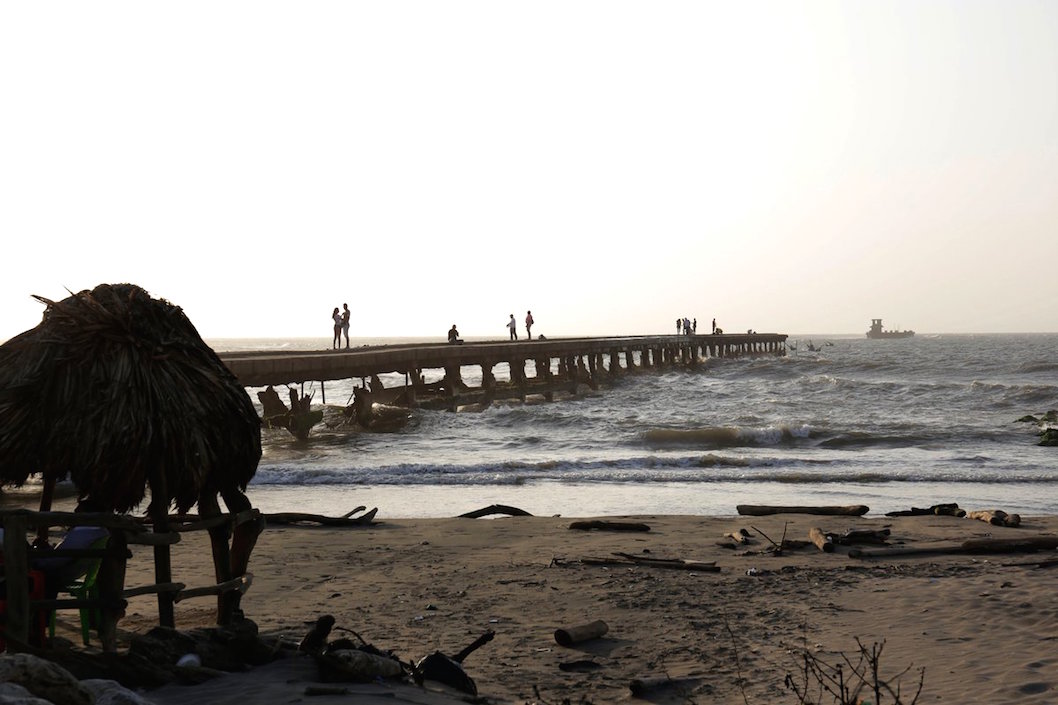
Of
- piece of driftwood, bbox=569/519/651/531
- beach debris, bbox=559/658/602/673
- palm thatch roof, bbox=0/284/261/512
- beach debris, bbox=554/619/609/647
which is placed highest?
palm thatch roof, bbox=0/284/261/512

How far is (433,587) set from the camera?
8.79m

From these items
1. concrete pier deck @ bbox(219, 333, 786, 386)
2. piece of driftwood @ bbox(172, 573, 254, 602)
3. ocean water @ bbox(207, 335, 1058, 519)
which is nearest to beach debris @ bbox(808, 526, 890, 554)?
ocean water @ bbox(207, 335, 1058, 519)

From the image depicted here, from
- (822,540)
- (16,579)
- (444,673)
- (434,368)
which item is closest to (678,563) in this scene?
(822,540)

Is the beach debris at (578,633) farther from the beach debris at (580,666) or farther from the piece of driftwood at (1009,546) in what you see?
the piece of driftwood at (1009,546)

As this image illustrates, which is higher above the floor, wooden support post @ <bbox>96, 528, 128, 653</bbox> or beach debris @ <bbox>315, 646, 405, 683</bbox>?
wooden support post @ <bbox>96, 528, 128, 653</bbox>

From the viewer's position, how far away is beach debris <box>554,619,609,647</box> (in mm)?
6812

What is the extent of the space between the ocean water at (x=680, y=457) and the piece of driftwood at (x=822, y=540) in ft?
9.92

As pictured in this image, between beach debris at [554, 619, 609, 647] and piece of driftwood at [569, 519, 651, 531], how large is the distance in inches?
177

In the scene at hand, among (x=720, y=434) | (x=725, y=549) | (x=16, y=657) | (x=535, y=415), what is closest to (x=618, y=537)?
(x=725, y=549)

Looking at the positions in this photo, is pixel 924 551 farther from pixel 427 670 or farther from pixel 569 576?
pixel 427 670

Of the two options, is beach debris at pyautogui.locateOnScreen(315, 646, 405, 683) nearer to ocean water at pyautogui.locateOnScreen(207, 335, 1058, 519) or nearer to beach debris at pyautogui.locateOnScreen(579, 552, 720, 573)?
beach debris at pyautogui.locateOnScreen(579, 552, 720, 573)

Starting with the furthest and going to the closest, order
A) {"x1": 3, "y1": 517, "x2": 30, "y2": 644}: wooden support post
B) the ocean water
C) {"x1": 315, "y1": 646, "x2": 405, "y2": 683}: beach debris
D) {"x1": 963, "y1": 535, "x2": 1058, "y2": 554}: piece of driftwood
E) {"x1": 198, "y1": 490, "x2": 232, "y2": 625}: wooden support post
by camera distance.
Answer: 1. the ocean water
2. {"x1": 963, "y1": 535, "x2": 1058, "y2": 554}: piece of driftwood
3. {"x1": 198, "y1": 490, "x2": 232, "y2": 625}: wooden support post
4. {"x1": 315, "y1": 646, "x2": 405, "y2": 683}: beach debris
5. {"x1": 3, "y1": 517, "x2": 30, "y2": 644}: wooden support post

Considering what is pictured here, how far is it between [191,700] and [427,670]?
1.43m

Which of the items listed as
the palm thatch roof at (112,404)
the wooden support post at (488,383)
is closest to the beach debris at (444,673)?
the palm thatch roof at (112,404)
